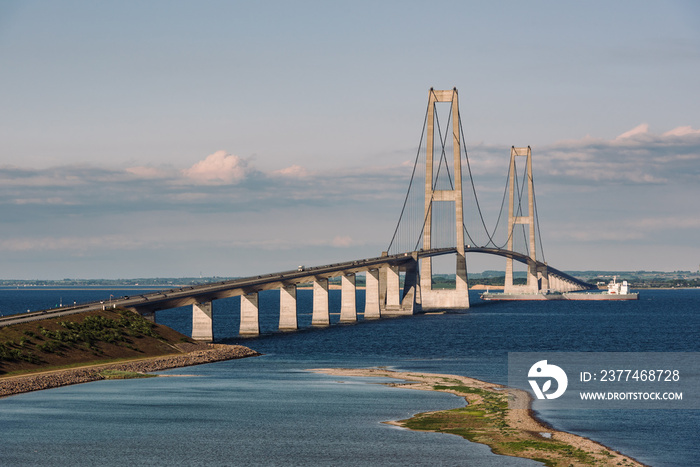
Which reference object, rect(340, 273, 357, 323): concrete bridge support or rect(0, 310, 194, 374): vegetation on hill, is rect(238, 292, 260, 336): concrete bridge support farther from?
rect(340, 273, 357, 323): concrete bridge support

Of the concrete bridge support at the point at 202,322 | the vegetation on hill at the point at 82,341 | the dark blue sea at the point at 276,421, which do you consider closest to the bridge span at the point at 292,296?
the concrete bridge support at the point at 202,322

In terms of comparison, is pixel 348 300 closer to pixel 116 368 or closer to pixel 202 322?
pixel 202 322

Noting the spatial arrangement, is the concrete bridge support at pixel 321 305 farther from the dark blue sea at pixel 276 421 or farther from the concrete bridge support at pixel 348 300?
the dark blue sea at pixel 276 421

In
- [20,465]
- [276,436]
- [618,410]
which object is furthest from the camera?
[618,410]

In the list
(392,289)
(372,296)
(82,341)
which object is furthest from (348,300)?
(82,341)

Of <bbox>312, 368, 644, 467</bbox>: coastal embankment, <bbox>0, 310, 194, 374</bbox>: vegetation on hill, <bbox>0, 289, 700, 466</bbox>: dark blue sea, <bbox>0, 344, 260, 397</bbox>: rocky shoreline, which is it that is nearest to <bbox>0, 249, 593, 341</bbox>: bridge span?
<bbox>0, 310, 194, 374</bbox>: vegetation on hill

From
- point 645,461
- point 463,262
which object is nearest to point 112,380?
point 645,461

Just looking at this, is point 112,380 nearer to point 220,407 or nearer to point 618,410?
point 220,407
